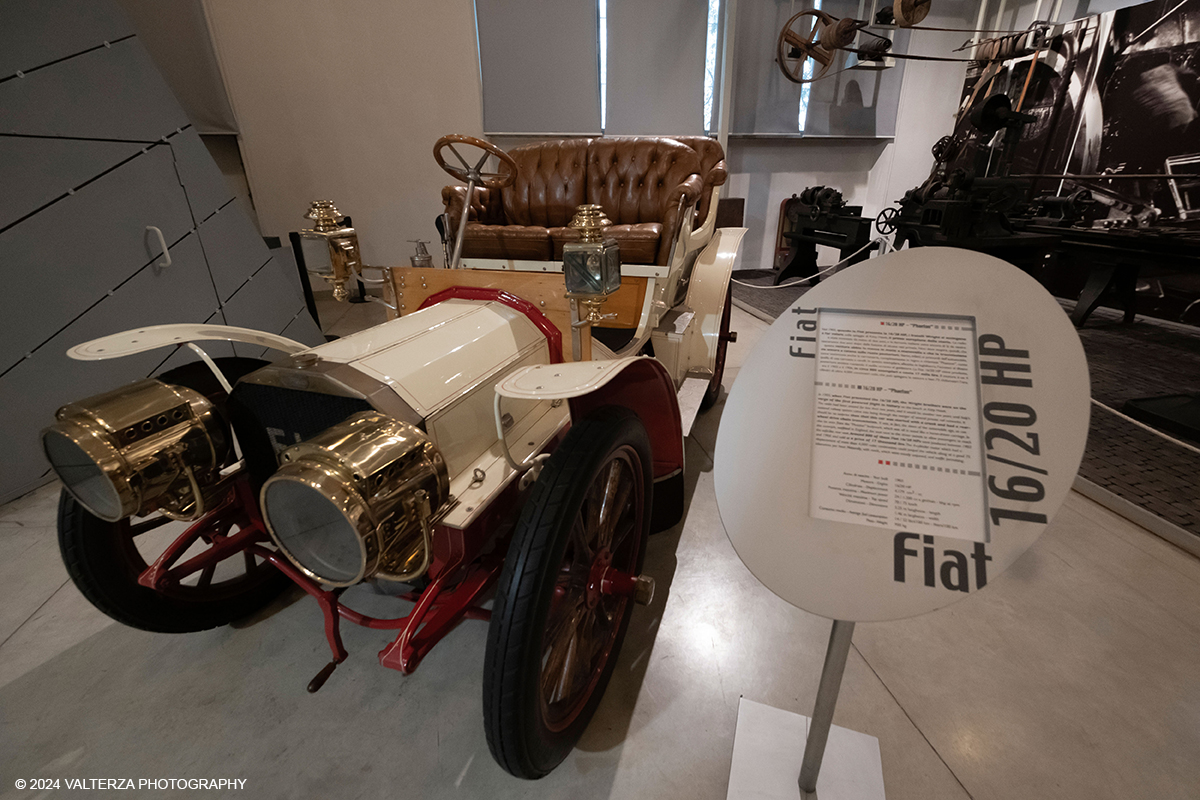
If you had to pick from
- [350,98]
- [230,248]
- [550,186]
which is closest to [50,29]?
[230,248]

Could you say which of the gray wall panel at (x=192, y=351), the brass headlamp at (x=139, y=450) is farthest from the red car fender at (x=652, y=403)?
the gray wall panel at (x=192, y=351)

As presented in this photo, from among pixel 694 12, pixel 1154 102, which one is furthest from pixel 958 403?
pixel 694 12

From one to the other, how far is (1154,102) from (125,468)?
23.1 feet

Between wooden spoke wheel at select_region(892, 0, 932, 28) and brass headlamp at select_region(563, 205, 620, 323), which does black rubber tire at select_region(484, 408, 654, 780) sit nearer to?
brass headlamp at select_region(563, 205, 620, 323)

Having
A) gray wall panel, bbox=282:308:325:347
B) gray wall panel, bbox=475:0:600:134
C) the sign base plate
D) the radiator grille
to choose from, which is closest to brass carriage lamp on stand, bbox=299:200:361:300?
the radiator grille

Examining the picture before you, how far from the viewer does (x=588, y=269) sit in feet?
4.66

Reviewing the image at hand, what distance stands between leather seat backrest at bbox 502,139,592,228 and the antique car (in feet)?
5.52

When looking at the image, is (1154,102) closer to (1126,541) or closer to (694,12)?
(694,12)

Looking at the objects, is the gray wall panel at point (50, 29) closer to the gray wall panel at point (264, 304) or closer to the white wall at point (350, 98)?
the gray wall panel at point (264, 304)

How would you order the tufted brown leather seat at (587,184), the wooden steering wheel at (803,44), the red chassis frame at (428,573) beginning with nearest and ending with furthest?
1. the red chassis frame at (428,573)
2. the tufted brown leather seat at (587,184)
3. the wooden steering wheel at (803,44)

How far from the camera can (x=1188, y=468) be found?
2334 millimetres

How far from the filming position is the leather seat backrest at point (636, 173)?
3.26 meters

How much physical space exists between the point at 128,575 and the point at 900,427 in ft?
6.46

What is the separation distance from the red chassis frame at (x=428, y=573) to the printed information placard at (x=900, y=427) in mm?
852
